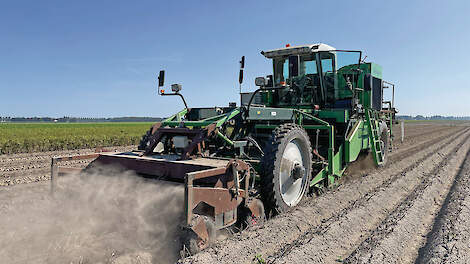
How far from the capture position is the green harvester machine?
3.84m

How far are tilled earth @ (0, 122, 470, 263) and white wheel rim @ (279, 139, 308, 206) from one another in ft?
0.73

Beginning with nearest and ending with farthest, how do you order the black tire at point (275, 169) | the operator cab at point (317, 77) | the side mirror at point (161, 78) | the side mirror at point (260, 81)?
1. the black tire at point (275, 169)
2. the side mirror at point (260, 81)
3. the side mirror at point (161, 78)
4. the operator cab at point (317, 77)

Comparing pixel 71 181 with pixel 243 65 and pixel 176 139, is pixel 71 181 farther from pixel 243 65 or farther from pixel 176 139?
pixel 243 65

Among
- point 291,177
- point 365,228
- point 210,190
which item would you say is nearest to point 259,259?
point 210,190

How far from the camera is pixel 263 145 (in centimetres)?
618

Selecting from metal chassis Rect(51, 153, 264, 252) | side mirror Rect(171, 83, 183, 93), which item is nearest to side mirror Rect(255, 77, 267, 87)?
A: metal chassis Rect(51, 153, 264, 252)

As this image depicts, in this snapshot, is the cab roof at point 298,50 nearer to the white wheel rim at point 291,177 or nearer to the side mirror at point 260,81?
the white wheel rim at point 291,177

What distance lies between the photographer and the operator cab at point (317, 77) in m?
7.45

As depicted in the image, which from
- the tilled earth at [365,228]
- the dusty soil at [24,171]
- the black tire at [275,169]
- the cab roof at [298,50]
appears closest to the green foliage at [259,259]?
the tilled earth at [365,228]

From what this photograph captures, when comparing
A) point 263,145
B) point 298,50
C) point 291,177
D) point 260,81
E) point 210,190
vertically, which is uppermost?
point 298,50

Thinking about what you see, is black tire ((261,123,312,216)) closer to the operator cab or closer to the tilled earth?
the tilled earth

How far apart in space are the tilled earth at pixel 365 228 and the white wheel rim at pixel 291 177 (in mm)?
222

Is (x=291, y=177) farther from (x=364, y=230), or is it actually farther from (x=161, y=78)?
(x=161, y=78)

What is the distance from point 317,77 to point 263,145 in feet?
8.51
